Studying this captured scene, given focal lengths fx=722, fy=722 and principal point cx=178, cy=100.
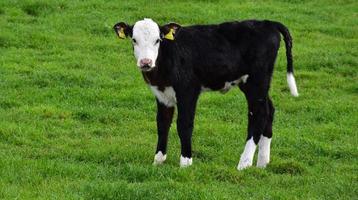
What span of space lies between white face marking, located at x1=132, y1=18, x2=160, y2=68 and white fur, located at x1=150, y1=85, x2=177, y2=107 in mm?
599

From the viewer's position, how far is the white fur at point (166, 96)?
404 inches

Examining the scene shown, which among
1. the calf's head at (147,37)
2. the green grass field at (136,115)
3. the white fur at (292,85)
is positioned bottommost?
the green grass field at (136,115)

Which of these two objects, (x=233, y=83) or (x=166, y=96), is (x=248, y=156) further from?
(x=166, y=96)

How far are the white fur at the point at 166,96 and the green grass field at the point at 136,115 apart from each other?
0.92 meters

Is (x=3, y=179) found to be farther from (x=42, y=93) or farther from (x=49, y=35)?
(x=49, y=35)

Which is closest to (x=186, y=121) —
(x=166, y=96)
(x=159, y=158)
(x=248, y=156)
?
(x=166, y=96)

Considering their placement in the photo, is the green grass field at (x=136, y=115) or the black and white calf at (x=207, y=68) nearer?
the green grass field at (x=136, y=115)

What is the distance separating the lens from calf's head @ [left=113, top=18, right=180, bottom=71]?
9.63m

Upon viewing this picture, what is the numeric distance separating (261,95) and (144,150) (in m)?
2.04

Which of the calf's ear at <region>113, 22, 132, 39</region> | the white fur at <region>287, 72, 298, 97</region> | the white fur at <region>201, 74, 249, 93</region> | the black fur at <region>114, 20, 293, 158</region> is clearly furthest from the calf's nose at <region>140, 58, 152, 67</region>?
the white fur at <region>287, 72, 298, 97</region>

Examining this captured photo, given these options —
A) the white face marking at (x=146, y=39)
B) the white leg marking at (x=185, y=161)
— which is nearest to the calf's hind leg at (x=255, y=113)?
the white leg marking at (x=185, y=161)

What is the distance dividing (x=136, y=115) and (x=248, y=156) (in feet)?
12.3

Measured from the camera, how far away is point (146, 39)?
986 cm

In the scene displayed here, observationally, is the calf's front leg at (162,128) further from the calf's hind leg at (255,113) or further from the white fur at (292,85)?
the white fur at (292,85)
